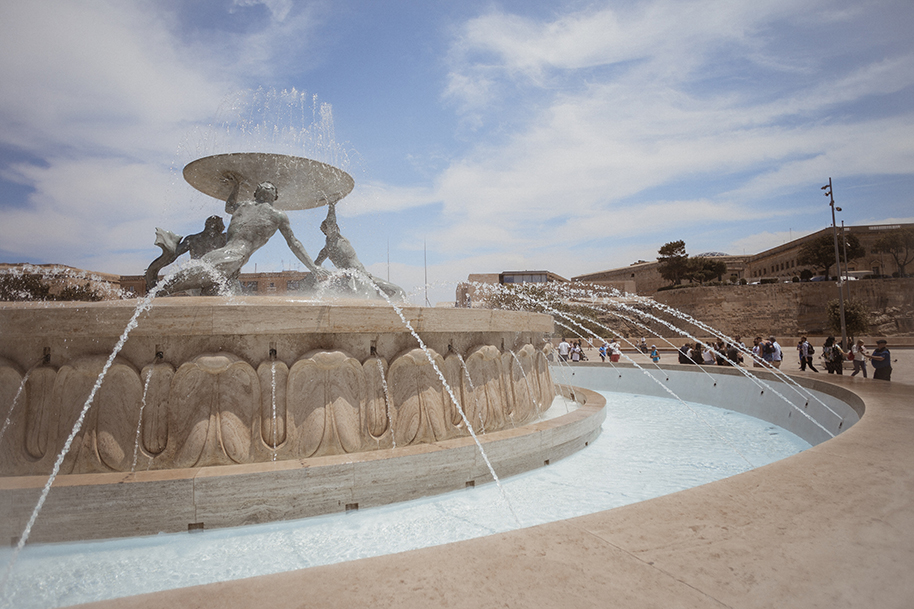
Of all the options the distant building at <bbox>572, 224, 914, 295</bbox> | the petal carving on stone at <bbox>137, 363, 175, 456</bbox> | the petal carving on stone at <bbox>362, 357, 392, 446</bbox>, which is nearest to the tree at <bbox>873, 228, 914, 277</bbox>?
the distant building at <bbox>572, 224, 914, 295</bbox>

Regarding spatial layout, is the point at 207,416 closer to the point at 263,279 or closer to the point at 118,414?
the point at 118,414

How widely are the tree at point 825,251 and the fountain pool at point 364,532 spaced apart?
5405 centimetres

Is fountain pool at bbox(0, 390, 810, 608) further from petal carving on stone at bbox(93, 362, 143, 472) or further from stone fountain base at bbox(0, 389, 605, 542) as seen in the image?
petal carving on stone at bbox(93, 362, 143, 472)

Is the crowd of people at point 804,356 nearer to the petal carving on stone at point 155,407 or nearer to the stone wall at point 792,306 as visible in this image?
the petal carving on stone at point 155,407

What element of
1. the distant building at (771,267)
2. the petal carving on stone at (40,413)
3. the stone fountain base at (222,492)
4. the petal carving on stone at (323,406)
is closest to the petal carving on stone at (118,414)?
the stone fountain base at (222,492)

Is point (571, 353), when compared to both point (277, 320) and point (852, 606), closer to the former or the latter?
point (277, 320)

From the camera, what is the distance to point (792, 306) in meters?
42.2

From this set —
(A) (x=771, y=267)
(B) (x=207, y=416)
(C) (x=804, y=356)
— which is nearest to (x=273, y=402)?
(B) (x=207, y=416)

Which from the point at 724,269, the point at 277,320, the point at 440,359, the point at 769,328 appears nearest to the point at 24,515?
the point at 277,320

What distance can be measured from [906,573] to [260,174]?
282 inches

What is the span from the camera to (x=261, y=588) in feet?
4.90

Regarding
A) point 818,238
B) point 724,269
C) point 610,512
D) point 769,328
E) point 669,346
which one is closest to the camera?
point 610,512

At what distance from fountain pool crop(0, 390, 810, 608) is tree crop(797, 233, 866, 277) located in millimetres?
54054

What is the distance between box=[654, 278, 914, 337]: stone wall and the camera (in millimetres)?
39812
